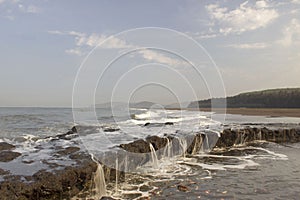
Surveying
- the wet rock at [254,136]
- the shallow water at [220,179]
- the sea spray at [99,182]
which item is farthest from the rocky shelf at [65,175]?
the wet rock at [254,136]

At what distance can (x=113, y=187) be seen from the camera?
28.6 ft

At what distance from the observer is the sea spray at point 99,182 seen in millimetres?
8242

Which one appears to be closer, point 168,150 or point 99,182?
point 99,182

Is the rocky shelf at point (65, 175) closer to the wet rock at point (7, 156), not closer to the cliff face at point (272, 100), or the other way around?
the wet rock at point (7, 156)

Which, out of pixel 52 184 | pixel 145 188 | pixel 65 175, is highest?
pixel 65 175

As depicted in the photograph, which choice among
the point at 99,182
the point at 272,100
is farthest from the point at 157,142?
the point at 272,100

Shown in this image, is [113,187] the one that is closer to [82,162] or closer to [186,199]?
[82,162]

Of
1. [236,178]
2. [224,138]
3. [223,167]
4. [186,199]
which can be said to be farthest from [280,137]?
[186,199]

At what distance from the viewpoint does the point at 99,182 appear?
8.70 m

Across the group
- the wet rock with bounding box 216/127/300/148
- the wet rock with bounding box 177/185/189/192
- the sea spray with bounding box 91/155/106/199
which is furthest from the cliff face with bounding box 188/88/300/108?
the sea spray with bounding box 91/155/106/199

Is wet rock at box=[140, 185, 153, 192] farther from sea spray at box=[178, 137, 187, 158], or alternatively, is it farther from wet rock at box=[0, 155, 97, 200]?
sea spray at box=[178, 137, 187, 158]

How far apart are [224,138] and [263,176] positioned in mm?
7978

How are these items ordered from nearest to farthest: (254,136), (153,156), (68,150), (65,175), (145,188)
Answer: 1. (65,175)
2. (145,188)
3. (68,150)
4. (153,156)
5. (254,136)

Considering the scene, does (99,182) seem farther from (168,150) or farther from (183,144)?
(183,144)
